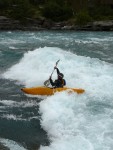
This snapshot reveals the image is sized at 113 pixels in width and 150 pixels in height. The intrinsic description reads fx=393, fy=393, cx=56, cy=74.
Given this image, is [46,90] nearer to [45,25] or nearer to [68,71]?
[68,71]

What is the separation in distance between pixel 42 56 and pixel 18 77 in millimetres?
5091

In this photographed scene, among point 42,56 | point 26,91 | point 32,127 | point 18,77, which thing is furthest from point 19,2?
point 32,127

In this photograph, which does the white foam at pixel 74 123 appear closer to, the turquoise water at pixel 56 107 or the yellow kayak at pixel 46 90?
the turquoise water at pixel 56 107

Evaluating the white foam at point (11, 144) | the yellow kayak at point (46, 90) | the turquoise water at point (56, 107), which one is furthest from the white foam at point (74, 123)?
the white foam at point (11, 144)

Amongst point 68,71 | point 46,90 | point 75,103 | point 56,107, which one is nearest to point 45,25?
point 68,71

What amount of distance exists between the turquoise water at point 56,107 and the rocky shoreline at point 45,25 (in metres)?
29.6

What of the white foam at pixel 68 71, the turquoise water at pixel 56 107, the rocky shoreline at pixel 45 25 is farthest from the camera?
the rocky shoreline at pixel 45 25

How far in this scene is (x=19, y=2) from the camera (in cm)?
6850

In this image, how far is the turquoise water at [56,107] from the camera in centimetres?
1312

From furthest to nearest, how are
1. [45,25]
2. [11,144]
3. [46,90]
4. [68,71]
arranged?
[45,25], [68,71], [46,90], [11,144]

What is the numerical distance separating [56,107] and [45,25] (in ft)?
149

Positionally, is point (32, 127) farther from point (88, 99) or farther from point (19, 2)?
point (19, 2)

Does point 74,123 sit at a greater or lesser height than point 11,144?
greater

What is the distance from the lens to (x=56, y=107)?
54.0 feet
